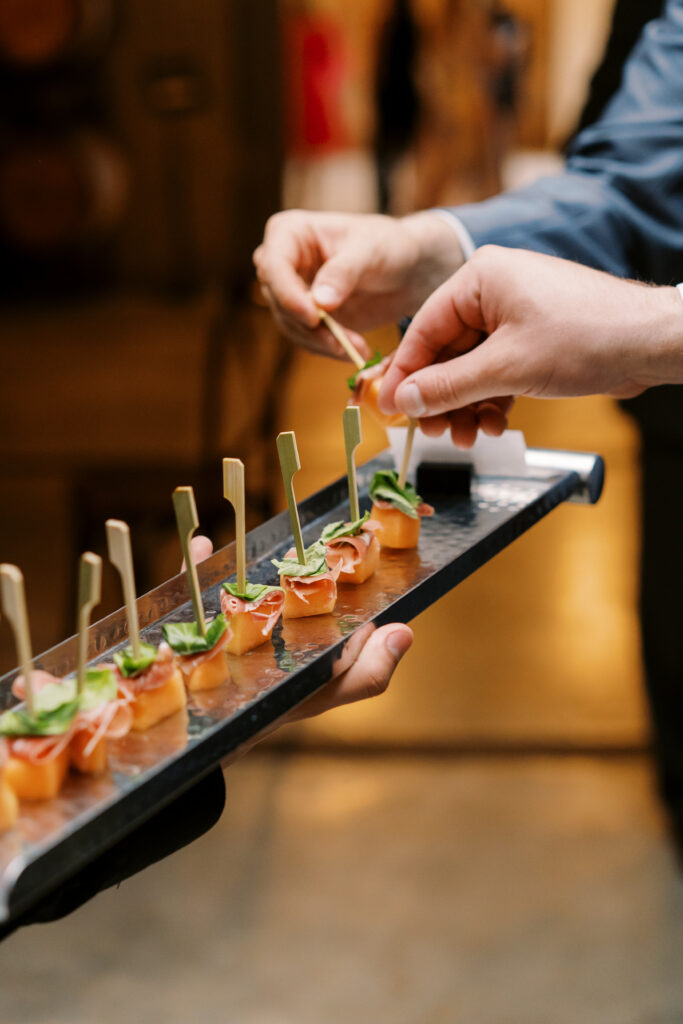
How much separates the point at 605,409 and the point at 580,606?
5.14 ft

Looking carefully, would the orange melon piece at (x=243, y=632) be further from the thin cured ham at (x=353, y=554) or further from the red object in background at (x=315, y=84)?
the red object in background at (x=315, y=84)

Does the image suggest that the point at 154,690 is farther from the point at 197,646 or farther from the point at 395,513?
the point at 395,513

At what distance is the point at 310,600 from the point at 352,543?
91 millimetres

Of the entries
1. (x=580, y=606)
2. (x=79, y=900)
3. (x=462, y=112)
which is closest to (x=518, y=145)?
(x=462, y=112)

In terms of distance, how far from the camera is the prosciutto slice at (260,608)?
95cm

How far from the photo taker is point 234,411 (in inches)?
176

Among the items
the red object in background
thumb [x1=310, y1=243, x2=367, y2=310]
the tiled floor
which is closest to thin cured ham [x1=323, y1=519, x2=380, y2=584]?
thumb [x1=310, y1=243, x2=367, y2=310]

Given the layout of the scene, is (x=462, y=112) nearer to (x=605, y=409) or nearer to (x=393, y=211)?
(x=393, y=211)

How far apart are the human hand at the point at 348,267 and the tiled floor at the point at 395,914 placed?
1068 mm

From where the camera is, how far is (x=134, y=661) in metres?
0.83

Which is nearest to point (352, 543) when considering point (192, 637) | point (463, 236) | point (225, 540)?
point (192, 637)

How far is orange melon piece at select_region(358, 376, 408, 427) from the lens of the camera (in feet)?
4.29

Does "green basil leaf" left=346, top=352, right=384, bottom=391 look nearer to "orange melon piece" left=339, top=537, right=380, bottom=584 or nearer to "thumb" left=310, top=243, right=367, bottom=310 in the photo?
"thumb" left=310, top=243, right=367, bottom=310

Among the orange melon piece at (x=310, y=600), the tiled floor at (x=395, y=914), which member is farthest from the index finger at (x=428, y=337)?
the tiled floor at (x=395, y=914)
